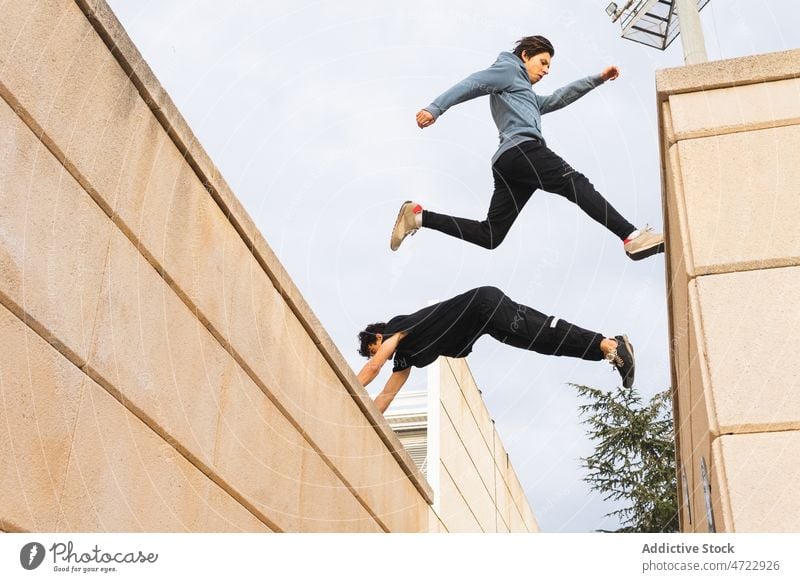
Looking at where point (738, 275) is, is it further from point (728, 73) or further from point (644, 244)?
point (644, 244)

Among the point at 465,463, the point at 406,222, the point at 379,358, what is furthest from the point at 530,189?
the point at 465,463

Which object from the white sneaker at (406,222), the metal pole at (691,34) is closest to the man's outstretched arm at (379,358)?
the white sneaker at (406,222)

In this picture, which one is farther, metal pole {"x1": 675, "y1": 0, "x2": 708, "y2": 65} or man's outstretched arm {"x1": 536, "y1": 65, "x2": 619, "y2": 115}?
man's outstretched arm {"x1": 536, "y1": 65, "x2": 619, "y2": 115}

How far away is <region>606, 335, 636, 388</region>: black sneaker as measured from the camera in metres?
6.03

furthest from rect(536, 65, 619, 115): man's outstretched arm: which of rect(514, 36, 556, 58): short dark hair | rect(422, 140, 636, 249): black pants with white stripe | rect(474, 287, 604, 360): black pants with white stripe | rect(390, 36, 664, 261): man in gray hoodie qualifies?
rect(474, 287, 604, 360): black pants with white stripe

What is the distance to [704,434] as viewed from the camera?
361 cm

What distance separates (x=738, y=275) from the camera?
365cm

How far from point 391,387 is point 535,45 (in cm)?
315

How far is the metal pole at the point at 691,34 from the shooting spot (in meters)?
4.84
